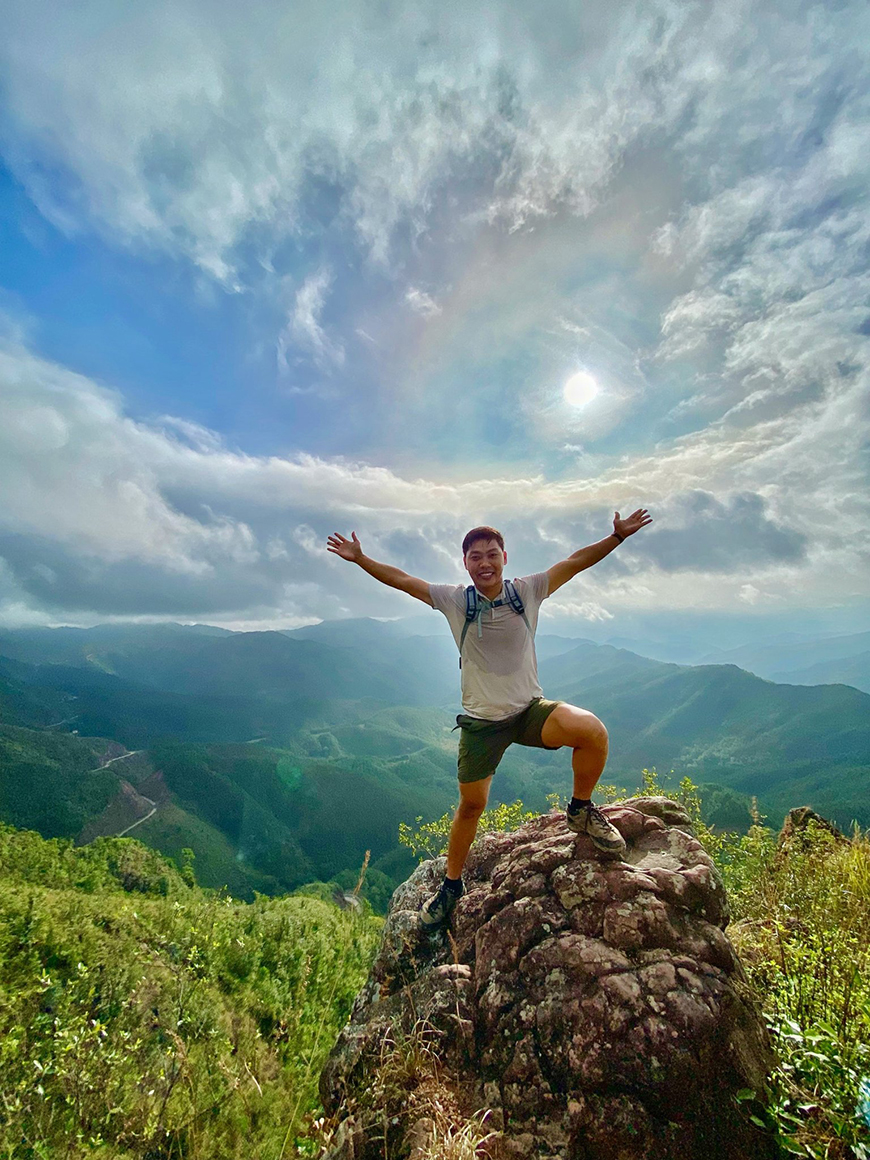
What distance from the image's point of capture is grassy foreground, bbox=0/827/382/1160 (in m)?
3.97

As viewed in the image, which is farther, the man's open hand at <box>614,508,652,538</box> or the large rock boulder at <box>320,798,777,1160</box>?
the man's open hand at <box>614,508,652,538</box>

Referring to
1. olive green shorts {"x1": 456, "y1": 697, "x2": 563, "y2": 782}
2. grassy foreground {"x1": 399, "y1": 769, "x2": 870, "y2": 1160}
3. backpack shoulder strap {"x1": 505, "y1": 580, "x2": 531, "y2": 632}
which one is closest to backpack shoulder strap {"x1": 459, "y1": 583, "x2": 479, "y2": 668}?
backpack shoulder strap {"x1": 505, "y1": 580, "x2": 531, "y2": 632}

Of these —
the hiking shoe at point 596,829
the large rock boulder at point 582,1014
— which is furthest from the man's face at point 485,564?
the large rock boulder at point 582,1014

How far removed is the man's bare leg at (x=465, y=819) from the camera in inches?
194

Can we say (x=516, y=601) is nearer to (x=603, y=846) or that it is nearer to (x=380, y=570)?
(x=380, y=570)

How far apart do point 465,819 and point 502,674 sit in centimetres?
176

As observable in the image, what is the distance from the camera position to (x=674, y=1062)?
10.5 feet

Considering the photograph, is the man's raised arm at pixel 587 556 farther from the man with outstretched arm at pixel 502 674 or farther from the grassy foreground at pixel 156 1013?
the grassy foreground at pixel 156 1013

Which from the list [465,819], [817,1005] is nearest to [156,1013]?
[465,819]

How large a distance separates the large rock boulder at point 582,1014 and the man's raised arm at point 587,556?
9.70 feet

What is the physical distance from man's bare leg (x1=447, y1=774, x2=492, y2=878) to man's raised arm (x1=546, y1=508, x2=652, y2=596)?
230 centimetres

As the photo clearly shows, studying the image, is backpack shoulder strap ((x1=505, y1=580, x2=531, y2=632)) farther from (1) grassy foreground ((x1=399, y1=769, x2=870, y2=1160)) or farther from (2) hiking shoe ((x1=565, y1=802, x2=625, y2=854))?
(1) grassy foreground ((x1=399, y1=769, x2=870, y2=1160))

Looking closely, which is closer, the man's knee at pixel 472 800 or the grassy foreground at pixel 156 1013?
the grassy foreground at pixel 156 1013

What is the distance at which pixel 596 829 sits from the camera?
4863mm
